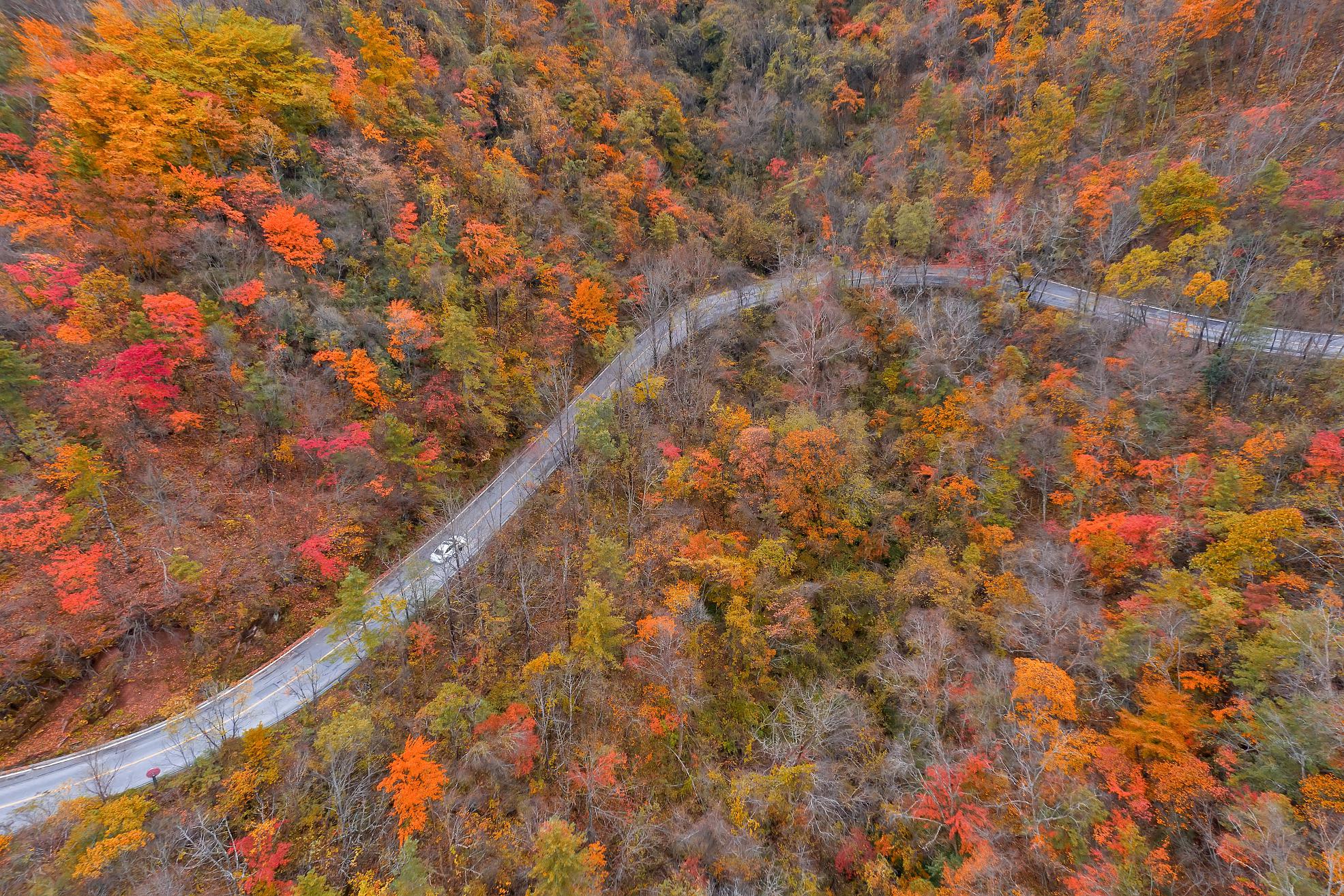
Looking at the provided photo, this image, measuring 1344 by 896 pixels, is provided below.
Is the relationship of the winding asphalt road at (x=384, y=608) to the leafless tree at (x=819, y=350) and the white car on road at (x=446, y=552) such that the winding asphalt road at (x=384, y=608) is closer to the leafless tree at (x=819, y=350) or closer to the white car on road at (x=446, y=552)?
the white car on road at (x=446, y=552)

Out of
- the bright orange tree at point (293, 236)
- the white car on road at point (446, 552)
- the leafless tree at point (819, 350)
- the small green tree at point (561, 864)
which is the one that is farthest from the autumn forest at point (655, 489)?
the white car on road at point (446, 552)

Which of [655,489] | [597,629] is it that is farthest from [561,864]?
[655,489]

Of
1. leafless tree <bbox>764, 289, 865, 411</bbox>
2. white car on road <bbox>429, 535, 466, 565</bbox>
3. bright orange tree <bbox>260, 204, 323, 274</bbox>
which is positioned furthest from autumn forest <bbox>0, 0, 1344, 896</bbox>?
white car on road <bbox>429, 535, 466, 565</bbox>

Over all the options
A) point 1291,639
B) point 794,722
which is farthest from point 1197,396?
point 794,722

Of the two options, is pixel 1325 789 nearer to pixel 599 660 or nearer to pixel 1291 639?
pixel 1291 639

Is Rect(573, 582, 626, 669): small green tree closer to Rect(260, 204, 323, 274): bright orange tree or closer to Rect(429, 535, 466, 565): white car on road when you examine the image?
Rect(429, 535, 466, 565): white car on road

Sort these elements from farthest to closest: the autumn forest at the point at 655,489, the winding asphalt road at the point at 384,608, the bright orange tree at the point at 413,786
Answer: the bright orange tree at the point at 413,786
the winding asphalt road at the point at 384,608
the autumn forest at the point at 655,489
